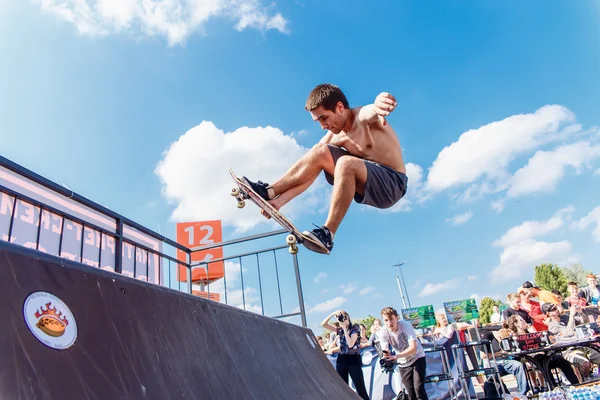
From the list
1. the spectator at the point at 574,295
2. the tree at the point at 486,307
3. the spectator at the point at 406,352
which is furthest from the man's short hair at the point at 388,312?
the tree at the point at 486,307

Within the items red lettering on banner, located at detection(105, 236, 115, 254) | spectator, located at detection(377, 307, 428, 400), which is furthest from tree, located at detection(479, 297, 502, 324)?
red lettering on banner, located at detection(105, 236, 115, 254)

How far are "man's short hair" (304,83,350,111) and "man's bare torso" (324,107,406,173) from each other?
Result: 0.19m

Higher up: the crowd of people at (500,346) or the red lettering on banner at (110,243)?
the red lettering on banner at (110,243)

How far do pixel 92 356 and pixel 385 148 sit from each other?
8.97 ft

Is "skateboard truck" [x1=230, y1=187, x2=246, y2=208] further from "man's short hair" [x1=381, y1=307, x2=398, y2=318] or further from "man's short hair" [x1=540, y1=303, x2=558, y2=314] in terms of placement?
"man's short hair" [x1=540, y1=303, x2=558, y2=314]

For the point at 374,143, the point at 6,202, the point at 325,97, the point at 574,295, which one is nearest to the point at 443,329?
the point at 574,295

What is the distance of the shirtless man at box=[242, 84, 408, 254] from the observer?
312 centimetres

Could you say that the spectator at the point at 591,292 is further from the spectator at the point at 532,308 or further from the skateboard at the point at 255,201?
the skateboard at the point at 255,201

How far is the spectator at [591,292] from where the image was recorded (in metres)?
8.28

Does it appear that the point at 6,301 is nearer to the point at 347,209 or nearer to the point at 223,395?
the point at 223,395

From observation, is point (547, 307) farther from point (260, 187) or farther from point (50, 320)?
point (50, 320)

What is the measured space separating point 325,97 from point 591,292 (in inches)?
332

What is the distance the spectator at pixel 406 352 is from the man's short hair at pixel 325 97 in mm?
3910


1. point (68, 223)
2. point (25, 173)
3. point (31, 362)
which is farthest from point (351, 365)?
point (31, 362)
